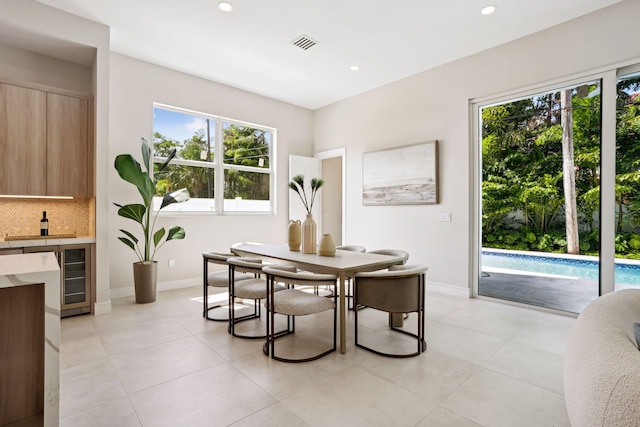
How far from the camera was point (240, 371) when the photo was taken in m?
2.27

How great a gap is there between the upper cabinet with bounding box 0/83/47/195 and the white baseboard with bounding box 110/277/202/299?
5.10 feet

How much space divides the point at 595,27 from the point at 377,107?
284 cm

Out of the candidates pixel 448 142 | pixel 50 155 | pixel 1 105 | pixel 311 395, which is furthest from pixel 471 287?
pixel 1 105

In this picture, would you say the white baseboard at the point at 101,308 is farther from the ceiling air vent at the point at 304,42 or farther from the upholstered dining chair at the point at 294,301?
the ceiling air vent at the point at 304,42

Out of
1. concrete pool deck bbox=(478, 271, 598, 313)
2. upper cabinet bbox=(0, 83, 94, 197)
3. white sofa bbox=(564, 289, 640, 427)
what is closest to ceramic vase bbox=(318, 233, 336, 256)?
white sofa bbox=(564, 289, 640, 427)

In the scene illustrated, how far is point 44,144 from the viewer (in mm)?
3475

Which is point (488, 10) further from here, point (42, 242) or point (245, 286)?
point (42, 242)

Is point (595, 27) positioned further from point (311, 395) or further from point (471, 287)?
point (311, 395)

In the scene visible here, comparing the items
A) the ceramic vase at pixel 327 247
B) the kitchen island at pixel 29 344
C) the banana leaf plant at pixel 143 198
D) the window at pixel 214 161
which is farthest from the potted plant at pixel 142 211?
the kitchen island at pixel 29 344

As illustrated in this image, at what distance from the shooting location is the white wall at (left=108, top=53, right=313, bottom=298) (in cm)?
425

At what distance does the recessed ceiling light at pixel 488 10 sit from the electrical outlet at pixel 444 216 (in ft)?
7.96

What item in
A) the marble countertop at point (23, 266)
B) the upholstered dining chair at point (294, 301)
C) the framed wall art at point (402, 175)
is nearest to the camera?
the marble countertop at point (23, 266)

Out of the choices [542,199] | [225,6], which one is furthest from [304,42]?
[542,199]

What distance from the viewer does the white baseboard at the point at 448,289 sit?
4305 mm
